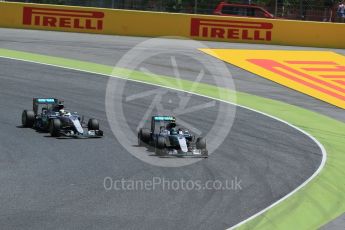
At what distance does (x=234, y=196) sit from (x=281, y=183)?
1.43m

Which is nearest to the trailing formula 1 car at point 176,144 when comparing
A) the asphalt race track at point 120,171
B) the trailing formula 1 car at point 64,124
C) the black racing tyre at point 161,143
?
the black racing tyre at point 161,143

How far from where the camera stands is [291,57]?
3123cm

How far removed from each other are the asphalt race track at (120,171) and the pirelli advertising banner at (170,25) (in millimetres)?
11208

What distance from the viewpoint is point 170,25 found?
1335 inches

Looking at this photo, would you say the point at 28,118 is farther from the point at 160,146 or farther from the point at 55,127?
the point at 160,146

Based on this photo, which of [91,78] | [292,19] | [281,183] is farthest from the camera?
[292,19]

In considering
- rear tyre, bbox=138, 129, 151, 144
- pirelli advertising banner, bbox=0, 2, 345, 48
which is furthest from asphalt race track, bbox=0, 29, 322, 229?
pirelli advertising banner, bbox=0, 2, 345, 48

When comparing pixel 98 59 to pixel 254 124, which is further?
pixel 98 59

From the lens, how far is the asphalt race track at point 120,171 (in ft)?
35.2

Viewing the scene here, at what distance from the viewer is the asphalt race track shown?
10719 millimetres

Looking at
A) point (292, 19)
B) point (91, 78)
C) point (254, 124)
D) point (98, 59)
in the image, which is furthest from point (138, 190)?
point (292, 19)

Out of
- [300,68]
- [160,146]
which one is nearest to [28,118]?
[160,146]

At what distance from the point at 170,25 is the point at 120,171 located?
21038 millimetres

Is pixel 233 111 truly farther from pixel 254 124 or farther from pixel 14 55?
pixel 14 55
